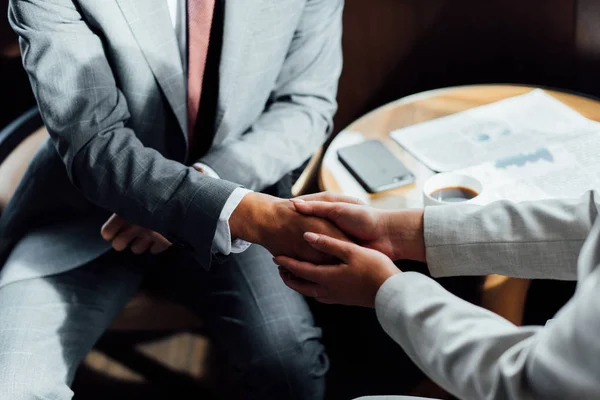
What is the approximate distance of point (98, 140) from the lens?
1399 millimetres

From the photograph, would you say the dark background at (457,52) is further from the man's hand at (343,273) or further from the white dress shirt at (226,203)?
the man's hand at (343,273)

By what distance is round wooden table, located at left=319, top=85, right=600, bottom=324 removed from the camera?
1.42 metres

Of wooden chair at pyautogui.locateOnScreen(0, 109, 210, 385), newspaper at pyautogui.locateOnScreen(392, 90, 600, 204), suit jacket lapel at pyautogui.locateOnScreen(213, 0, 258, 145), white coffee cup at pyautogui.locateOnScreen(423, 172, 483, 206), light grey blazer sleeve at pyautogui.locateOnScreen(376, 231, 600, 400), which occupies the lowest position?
wooden chair at pyautogui.locateOnScreen(0, 109, 210, 385)

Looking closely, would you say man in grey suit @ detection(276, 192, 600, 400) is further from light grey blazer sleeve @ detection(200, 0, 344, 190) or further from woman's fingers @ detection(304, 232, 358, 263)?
light grey blazer sleeve @ detection(200, 0, 344, 190)

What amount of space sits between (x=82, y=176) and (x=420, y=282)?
30.0 inches

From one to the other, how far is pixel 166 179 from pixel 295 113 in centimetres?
41

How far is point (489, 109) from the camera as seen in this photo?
5.41ft

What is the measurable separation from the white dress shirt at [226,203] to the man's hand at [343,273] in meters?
0.11

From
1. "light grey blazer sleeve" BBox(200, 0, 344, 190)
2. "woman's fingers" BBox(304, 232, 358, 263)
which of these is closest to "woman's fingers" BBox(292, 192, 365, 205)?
"woman's fingers" BBox(304, 232, 358, 263)

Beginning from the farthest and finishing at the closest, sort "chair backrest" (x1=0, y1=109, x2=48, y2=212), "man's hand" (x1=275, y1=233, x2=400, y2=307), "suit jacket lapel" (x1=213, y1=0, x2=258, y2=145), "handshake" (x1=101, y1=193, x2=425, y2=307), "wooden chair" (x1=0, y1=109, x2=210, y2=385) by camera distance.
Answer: "chair backrest" (x1=0, y1=109, x2=48, y2=212), "wooden chair" (x1=0, y1=109, x2=210, y2=385), "suit jacket lapel" (x1=213, y1=0, x2=258, y2=145), "handshake" (x1=101, y1=193, x2=425, y2=307), "man's hand" (x1=275, y1=233, x2=400, y2=307)

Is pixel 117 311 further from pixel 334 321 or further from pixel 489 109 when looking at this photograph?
pixel 489 109

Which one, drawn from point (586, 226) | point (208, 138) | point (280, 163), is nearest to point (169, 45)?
point (208, 138)

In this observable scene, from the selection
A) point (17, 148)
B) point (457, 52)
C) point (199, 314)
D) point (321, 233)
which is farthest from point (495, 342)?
point (17, 148)

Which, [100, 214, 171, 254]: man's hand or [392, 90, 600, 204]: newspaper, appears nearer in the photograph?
[392, 90, 600, 204]: newspaper
